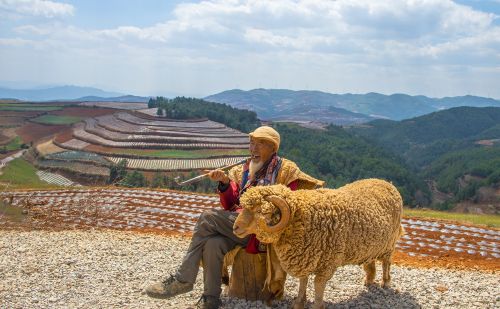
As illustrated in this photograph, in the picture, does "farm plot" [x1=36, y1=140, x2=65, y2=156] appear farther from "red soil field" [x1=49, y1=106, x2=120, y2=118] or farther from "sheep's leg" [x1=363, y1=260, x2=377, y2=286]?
"sheep's leg" [x1=363, y1=260, x2=377, y2=286]

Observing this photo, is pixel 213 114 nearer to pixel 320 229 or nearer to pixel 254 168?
pixel 254 168

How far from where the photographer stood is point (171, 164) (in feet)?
202

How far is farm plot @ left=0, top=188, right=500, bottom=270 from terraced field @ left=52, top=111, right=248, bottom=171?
39928mm

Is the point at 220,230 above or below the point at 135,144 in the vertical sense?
above

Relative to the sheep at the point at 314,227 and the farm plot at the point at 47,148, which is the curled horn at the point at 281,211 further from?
the farm plot at the point at 47,148

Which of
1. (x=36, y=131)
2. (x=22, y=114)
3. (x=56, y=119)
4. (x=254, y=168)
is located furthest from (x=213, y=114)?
(x=254, y=168)

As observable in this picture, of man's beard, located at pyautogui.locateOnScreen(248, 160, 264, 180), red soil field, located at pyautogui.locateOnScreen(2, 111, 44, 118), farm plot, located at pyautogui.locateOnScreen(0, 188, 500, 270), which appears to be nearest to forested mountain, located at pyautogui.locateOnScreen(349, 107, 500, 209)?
farm plot, located at pyautogui.locateOnScreen(0, 188, 500, 270)

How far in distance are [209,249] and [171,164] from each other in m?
56.0

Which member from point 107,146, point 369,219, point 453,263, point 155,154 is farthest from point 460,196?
point 369,219

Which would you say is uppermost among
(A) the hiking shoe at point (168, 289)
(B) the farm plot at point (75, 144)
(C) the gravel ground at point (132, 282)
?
(A) the hiking shoe at point (168, 289)

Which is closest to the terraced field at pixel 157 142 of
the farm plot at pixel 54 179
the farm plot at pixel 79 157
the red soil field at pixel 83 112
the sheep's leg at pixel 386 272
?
the farm plot at pixel 79 157

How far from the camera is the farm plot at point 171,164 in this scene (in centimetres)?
5878

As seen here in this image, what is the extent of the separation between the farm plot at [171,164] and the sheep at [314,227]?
52.7 metres

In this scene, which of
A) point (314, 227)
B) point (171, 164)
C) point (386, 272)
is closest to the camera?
point (314, 227)
